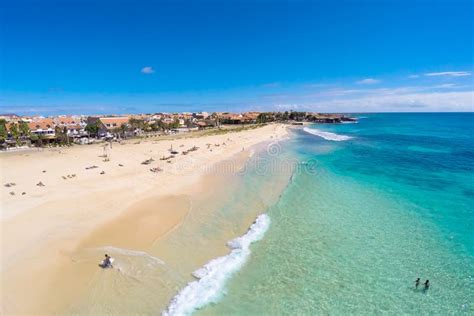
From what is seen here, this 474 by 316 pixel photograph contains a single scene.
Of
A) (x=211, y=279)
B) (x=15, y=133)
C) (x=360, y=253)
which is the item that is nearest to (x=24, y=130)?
(x=15, y=133)

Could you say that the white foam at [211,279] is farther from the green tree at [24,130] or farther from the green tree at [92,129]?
the green tree at [24,130]

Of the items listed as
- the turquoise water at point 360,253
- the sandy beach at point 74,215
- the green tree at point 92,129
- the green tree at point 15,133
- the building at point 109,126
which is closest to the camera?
the turquoise water at point 360,253

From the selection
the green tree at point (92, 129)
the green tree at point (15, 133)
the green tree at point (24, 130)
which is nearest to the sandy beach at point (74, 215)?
the green tree at point (15, 133)

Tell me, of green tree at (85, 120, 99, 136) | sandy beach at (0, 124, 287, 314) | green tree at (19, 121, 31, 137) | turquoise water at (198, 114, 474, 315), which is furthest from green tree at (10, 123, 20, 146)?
turquoise water at (198, 114, 474, 315)

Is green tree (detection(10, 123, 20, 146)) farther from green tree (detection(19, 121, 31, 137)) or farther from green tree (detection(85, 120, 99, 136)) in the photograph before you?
green tree (detection(85, 120, 99, 136))

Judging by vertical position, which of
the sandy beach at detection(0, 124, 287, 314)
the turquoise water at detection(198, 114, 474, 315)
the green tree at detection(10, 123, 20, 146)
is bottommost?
the turquoise water at detection(198, 114, 474, 315)

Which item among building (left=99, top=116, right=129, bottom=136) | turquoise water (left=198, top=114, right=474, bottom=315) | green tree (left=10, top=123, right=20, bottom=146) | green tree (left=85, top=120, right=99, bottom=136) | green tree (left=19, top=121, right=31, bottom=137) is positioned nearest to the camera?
turquoise water (left=198, top=114, right=474, bottom=315)

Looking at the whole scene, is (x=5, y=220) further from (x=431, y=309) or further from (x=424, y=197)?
(x=424, y=197)
